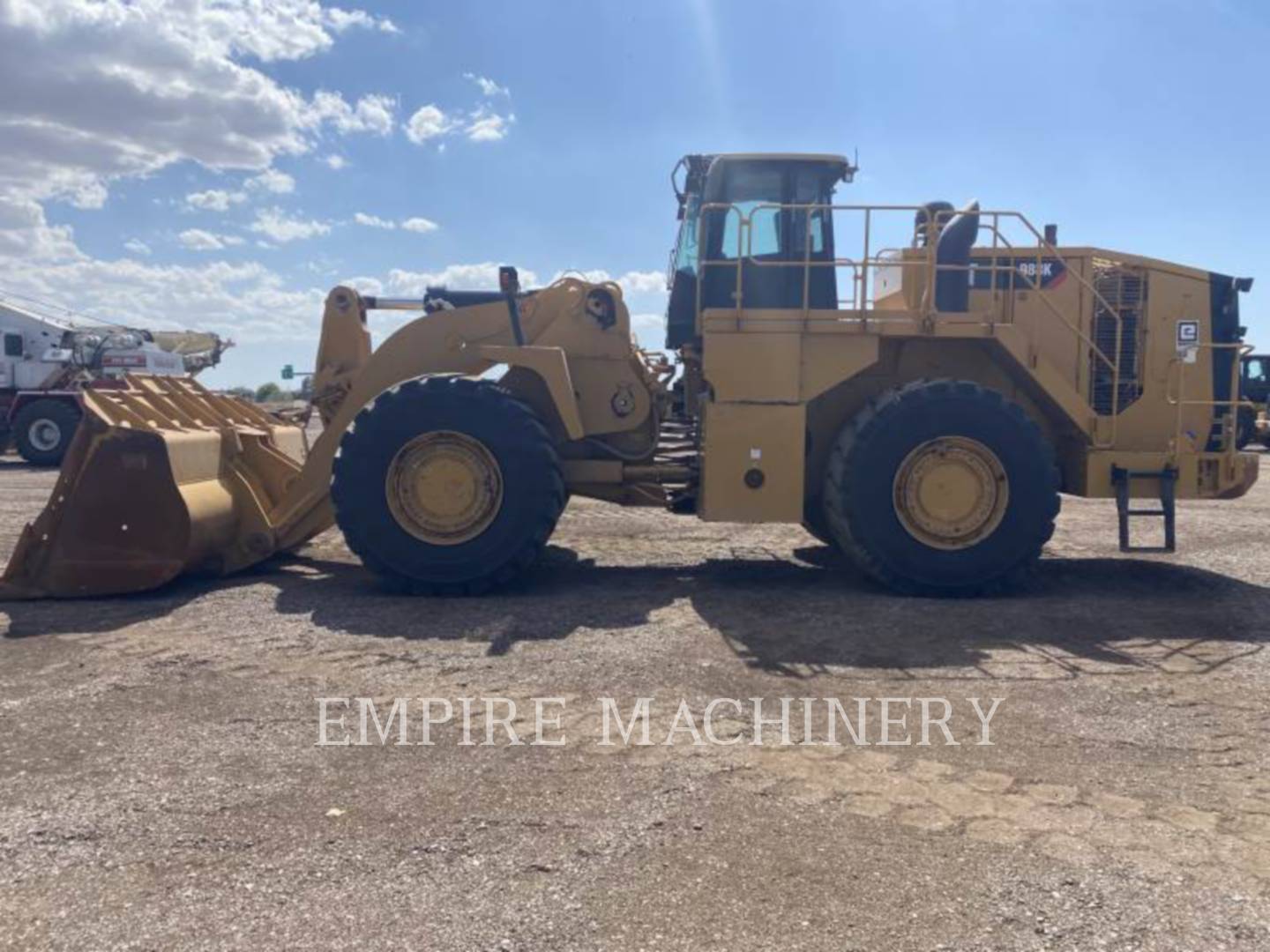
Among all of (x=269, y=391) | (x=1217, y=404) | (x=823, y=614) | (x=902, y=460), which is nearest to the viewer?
(x=823, y=614)

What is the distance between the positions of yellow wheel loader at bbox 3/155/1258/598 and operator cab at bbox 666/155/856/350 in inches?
0.9

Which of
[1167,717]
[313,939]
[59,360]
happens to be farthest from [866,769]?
[59,360]

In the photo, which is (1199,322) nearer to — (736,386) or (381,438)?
(736,386)

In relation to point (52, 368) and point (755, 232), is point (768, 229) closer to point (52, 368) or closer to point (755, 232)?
point (755, 232)

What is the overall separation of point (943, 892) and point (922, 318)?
5.30 meters

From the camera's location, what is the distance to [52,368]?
23.4 meters

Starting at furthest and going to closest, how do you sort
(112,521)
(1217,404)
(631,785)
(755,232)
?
(755,232) < (1217,404) < (112,521) < (631,785)

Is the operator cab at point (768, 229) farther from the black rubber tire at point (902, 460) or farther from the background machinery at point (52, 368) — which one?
the background machinery at point (52, 368)

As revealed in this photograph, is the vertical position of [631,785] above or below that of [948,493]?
below

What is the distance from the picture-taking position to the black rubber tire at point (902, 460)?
25.0 ft

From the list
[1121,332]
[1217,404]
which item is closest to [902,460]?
[1121,332]

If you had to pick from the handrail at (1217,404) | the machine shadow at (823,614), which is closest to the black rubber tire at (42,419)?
the machine shadow at (823,614)

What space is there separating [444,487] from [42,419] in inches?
702

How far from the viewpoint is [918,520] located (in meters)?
7.73
